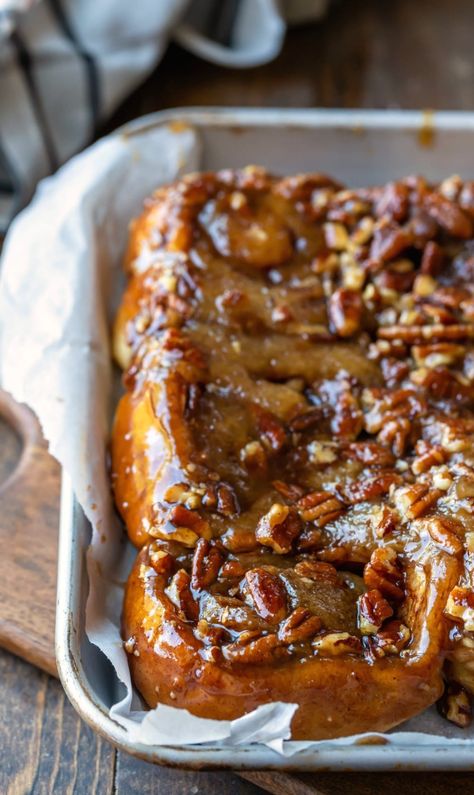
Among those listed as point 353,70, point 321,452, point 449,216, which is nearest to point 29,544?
point 321,452

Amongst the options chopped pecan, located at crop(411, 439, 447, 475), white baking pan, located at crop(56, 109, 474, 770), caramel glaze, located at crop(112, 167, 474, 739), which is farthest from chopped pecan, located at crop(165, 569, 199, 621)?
white baking pan, located at crop(56, 109, 474, 770)

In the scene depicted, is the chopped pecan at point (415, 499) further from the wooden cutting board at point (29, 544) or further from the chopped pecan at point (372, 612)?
the wooden cutting board at point (29, 544)

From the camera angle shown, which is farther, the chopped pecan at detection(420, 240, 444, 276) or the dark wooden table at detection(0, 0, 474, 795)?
the dark wooden table at detection(0, 0, 474, 795)

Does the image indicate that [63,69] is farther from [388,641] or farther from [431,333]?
[388,641]

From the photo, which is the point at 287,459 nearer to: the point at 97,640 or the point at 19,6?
the point at 97,640

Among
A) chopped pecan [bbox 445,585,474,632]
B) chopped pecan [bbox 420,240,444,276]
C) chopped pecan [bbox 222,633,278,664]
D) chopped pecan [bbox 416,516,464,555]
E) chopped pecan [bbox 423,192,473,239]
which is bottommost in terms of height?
chopped pecan [bbox 222,633,278,664]

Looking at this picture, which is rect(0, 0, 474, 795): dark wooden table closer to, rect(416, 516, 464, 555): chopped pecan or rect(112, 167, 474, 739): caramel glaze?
rect(112, 167, 474, 739): caramel glaze
